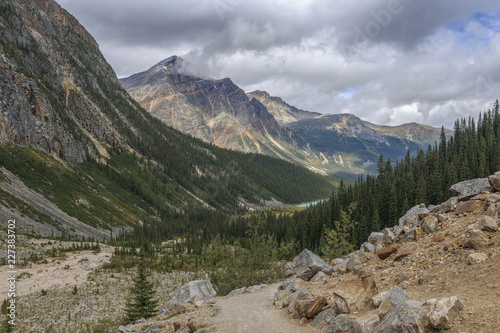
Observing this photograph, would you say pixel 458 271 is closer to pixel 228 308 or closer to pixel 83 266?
pixel 228 308

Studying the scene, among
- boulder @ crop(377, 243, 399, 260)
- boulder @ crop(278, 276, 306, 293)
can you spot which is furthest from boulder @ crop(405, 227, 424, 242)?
boulder @ crop(278, 276, 306, 293)

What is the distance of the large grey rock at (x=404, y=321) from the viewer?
1035 centimetres

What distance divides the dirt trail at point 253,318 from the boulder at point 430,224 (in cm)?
1245

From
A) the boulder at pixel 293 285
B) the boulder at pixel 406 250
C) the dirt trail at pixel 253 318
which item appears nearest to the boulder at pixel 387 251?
the boulder at pixel 406 250

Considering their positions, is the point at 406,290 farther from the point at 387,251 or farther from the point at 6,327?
the point at 6,327

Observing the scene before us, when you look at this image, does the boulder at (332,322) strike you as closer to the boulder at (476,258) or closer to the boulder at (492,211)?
the boulder at (476,258)

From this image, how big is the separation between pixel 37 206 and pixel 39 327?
89.7 meters

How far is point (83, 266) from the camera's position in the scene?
2591 inches

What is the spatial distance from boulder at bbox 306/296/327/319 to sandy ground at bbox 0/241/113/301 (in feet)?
158

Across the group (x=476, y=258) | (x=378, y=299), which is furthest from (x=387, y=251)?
(x=378, y=299)

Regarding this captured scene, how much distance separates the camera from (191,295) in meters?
28.6

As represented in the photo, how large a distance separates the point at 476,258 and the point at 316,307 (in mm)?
9102

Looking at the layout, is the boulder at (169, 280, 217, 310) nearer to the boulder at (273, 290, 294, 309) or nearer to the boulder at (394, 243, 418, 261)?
the boulder at (273, 290, 294, 309)

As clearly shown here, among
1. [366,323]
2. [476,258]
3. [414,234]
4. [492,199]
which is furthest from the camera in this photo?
[414,234]
